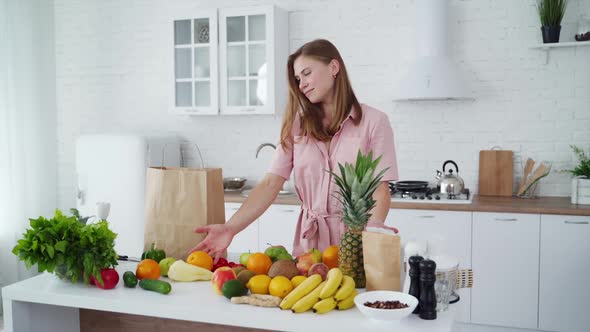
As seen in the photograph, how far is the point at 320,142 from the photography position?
102 inches

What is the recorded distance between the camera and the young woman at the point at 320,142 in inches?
96.3

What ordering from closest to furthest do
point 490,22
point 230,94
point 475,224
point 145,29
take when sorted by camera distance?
point 475,224
point 490,22
point 230,94
point 145,29

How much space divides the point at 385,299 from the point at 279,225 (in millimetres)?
2747

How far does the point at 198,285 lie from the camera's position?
1.94 meters

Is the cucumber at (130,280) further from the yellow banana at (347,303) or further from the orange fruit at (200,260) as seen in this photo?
the yellow banana at (347,303)

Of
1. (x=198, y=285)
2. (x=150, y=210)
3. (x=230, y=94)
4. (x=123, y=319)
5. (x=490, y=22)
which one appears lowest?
(x=123, y=319)

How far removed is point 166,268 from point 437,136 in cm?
306

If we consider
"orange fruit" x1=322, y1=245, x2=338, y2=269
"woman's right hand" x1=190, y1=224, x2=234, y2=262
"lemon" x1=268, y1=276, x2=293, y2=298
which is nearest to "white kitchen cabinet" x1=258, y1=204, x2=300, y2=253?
"woman's right hand" x1=190, y1=224, x2=234, y2=262

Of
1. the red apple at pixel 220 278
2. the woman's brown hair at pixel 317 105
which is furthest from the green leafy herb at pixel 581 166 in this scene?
the red apple at pixel 220 278

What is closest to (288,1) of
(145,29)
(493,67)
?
(145,29)

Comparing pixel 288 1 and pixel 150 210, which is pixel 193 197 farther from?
pixel 288 1

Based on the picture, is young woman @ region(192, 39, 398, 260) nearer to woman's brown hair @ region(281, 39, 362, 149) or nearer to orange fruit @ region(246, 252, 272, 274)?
woman's brown hair @ region(281, 39, 362, 149)

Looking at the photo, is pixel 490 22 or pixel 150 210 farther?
pixel 490 22

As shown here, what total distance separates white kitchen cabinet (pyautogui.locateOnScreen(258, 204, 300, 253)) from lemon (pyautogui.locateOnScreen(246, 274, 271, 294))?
8.22 feet
